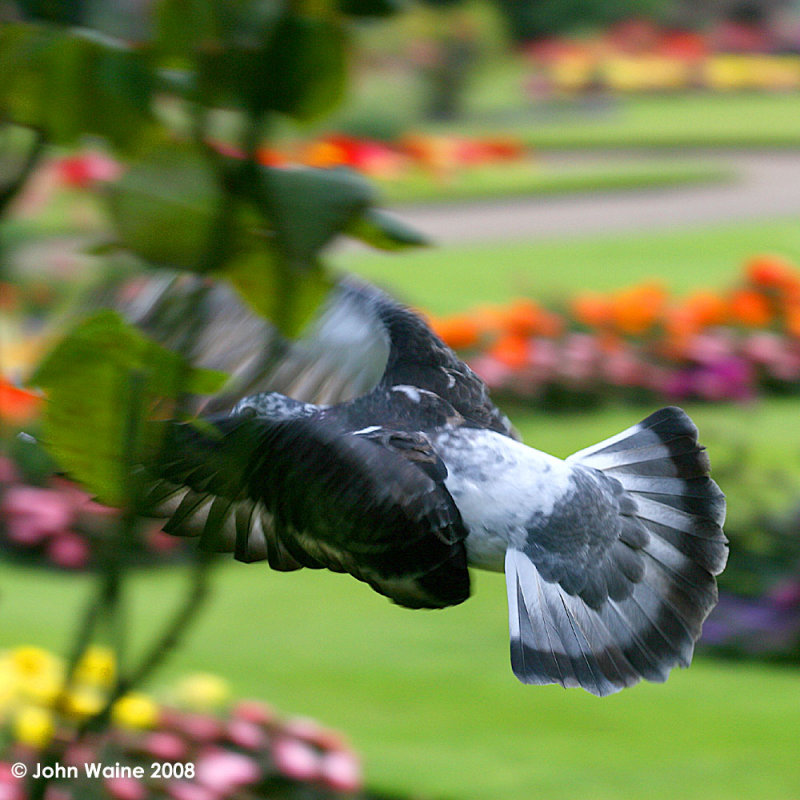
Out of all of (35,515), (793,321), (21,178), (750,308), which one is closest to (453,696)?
(35,515)

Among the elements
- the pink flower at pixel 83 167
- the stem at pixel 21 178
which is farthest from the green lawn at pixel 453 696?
the pink flower at pixel 83 167

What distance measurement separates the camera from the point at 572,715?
3.56 metres

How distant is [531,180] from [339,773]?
12.1 m

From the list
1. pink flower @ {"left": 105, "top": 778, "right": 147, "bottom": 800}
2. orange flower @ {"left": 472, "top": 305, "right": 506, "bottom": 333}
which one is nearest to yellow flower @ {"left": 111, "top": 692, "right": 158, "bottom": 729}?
pink flower @ {"left": 105, "top": 778, "right": 147, "bottom": 800}

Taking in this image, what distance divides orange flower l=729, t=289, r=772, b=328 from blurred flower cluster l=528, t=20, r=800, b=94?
18.1 metres

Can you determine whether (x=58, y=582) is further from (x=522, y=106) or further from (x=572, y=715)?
(x=522, y=106)

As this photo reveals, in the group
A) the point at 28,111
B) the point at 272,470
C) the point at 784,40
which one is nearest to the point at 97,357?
the point at 272,470

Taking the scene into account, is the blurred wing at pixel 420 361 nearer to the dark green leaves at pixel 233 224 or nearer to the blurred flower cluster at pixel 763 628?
the dark green leaves at pixel 233 224

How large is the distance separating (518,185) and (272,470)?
13.3 meters

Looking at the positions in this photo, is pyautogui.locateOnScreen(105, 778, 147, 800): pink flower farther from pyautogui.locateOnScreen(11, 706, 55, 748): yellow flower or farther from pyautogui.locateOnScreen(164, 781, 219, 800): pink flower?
pyautogui.locateOnScreen(11, 706, 55, 748): yellow flower

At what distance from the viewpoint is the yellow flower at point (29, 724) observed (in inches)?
106

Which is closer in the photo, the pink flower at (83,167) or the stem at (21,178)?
the stem at (21,178)

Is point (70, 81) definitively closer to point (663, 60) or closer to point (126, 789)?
point (126, 789)

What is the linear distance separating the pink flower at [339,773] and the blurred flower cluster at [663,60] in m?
22.6
